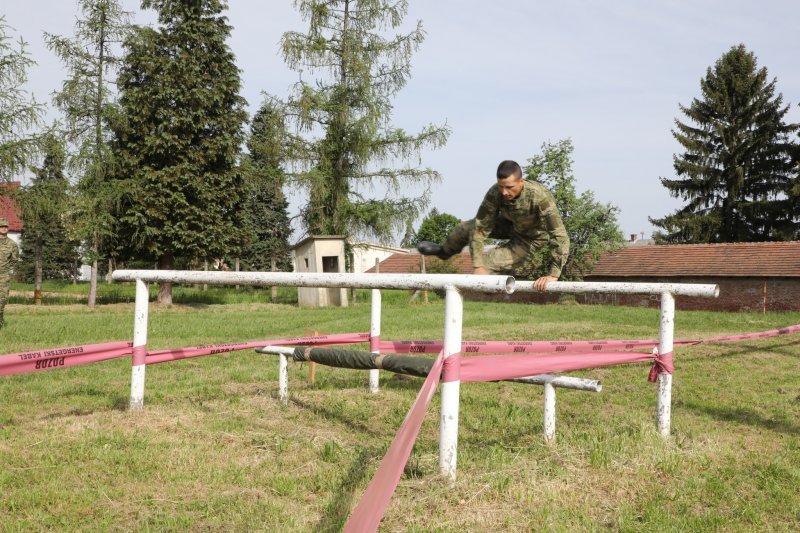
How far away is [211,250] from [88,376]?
1998 centimetres

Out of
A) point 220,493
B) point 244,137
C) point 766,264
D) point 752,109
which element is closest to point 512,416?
point 220,493

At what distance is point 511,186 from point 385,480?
11.1 feet

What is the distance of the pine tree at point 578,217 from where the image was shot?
3862 centimetres

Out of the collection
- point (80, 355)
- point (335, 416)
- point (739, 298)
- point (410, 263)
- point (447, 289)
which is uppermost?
point (410, 263)

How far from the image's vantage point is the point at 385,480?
2.44 meters

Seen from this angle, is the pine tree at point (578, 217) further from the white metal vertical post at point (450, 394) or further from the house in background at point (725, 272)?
the white metal vertical post at point (450, 394)

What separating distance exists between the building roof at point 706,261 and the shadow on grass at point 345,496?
35.3 metres

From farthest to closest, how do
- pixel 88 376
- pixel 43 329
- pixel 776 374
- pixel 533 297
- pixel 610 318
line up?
pixel 533 297
pixel 610 318
pixel 43 329
pixel 776 374
pixel 88 376

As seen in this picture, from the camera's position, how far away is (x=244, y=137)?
28906mm

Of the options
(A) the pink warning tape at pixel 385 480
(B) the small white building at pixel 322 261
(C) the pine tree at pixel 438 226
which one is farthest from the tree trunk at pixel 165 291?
(C) the pine tree at pixel 438 226

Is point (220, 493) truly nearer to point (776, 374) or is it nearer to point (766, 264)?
point (776, 374)

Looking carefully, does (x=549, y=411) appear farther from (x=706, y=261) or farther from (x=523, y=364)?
(x=706, y=261)

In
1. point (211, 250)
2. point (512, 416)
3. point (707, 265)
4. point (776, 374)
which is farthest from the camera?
point (707, 265)

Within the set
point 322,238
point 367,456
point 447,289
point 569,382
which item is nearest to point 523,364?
point 569,382
